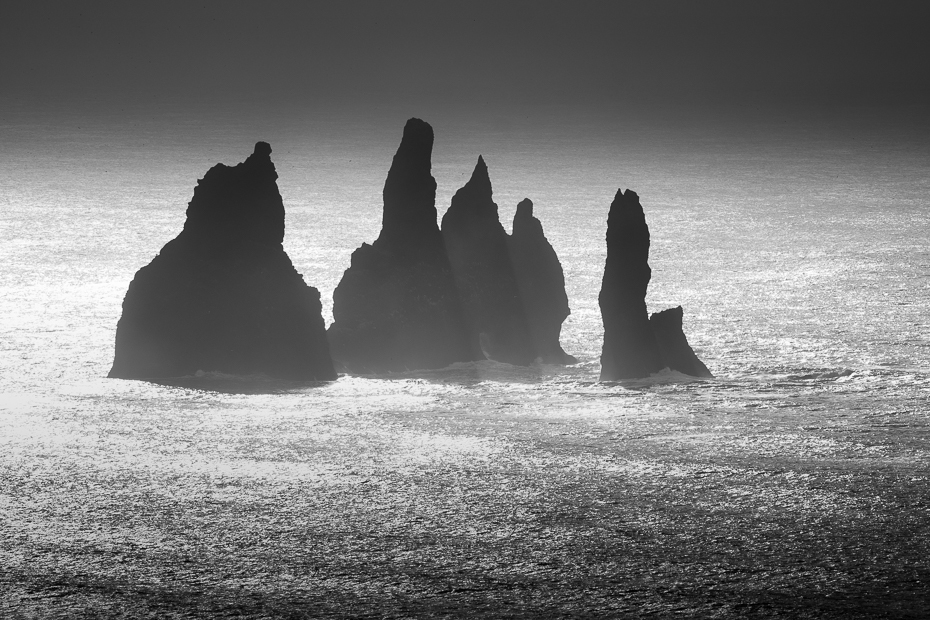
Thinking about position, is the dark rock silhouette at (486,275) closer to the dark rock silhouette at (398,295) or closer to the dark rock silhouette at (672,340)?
the dark rock silhouette at (398,295)

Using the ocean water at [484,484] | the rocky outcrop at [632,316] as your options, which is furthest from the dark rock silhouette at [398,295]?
the rocky outcrop at [632,316]

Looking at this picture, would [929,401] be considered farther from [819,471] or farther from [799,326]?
[799,326]

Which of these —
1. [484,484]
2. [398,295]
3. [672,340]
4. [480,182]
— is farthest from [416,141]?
[484,484]

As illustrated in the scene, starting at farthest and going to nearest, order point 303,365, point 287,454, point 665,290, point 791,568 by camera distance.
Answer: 1. point 665,290
2. point 303,365
3. point 287,454
4. point 791,568

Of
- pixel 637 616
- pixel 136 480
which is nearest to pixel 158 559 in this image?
pixel 136 480

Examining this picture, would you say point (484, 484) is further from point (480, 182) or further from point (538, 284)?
point (480, 182)

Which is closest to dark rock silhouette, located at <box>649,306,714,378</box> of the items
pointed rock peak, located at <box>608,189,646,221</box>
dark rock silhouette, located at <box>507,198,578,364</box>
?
pointed rock peak, located at <box>608,189,646,221</box>
